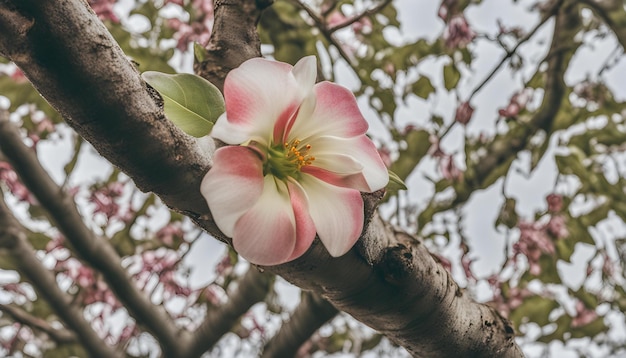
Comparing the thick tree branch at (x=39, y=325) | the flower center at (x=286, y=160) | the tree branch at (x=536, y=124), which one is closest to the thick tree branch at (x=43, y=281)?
the thick tree branch at (x=39, y=325)

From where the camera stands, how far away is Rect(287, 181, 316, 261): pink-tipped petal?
29 centimetres

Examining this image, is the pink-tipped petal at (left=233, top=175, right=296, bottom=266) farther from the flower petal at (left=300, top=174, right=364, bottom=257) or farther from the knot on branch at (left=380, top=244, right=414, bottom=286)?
the knot on branch at (left=380, top=244, right=414, bottom=286)

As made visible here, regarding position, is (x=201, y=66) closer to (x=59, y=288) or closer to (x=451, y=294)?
(x=451, y=294)

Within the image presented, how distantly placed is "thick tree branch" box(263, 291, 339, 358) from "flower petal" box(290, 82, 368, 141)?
0.65 m

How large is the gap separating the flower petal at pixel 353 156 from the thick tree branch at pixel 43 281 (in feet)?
3.21

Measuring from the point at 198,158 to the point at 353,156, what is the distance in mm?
83

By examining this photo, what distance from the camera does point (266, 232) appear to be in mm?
278

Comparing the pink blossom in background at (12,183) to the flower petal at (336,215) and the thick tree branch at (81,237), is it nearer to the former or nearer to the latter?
the thick tree branch at (81,237)

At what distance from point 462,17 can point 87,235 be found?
0.75m

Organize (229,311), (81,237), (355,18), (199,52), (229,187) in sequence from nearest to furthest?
1. (229,187)
2. (199,52)
3. (355,18)
4. (81,237)
5. (229,311)

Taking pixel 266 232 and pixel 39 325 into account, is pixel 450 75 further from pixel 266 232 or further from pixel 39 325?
pixel 39 325

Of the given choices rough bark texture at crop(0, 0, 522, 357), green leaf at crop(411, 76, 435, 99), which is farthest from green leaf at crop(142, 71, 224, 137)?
green leaf at crop(411, 76, 435, 99)

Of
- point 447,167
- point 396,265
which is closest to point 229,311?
point 447,167

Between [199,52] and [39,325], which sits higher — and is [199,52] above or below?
above
